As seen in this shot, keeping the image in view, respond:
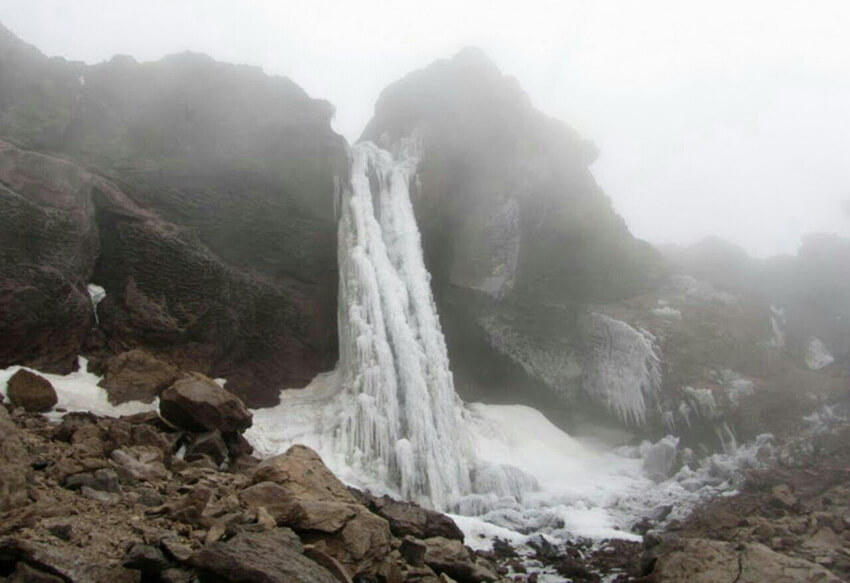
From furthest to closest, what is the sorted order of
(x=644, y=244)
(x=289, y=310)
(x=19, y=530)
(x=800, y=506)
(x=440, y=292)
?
(x=644, y=244)
(x=440, y=292)
(x=289, y=310)
(x=800, y=506)
(x=19, y=530)

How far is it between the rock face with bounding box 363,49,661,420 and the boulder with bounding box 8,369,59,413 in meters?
17.9

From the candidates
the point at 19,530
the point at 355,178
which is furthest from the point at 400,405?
the point at 19,530

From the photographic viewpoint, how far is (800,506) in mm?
15078

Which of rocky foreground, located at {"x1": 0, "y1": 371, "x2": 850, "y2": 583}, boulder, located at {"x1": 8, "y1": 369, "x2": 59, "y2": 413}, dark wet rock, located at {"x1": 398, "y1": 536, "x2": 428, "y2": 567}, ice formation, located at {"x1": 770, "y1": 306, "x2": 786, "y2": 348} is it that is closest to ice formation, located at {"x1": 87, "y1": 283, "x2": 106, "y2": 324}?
boulder, located at {"x1": 8, "y1": 369, "x2": 59, "y2": 413}

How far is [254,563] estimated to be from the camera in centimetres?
588

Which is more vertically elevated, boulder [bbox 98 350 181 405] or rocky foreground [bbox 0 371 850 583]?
boulder [bbox 98 350 181 405]

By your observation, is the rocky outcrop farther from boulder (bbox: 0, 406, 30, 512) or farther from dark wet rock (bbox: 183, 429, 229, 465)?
dark wet rock (bbox: 183, 429, 229, 465)

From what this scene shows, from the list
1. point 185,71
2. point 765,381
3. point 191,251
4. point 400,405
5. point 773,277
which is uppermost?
point 185,71

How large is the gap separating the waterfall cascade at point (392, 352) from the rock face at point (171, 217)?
208cm

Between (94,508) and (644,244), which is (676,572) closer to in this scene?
(94,508)

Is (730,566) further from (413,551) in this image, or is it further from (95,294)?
(95,294)

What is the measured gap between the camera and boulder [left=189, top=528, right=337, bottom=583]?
577cm

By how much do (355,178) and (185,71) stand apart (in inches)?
314

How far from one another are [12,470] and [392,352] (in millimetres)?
15447
